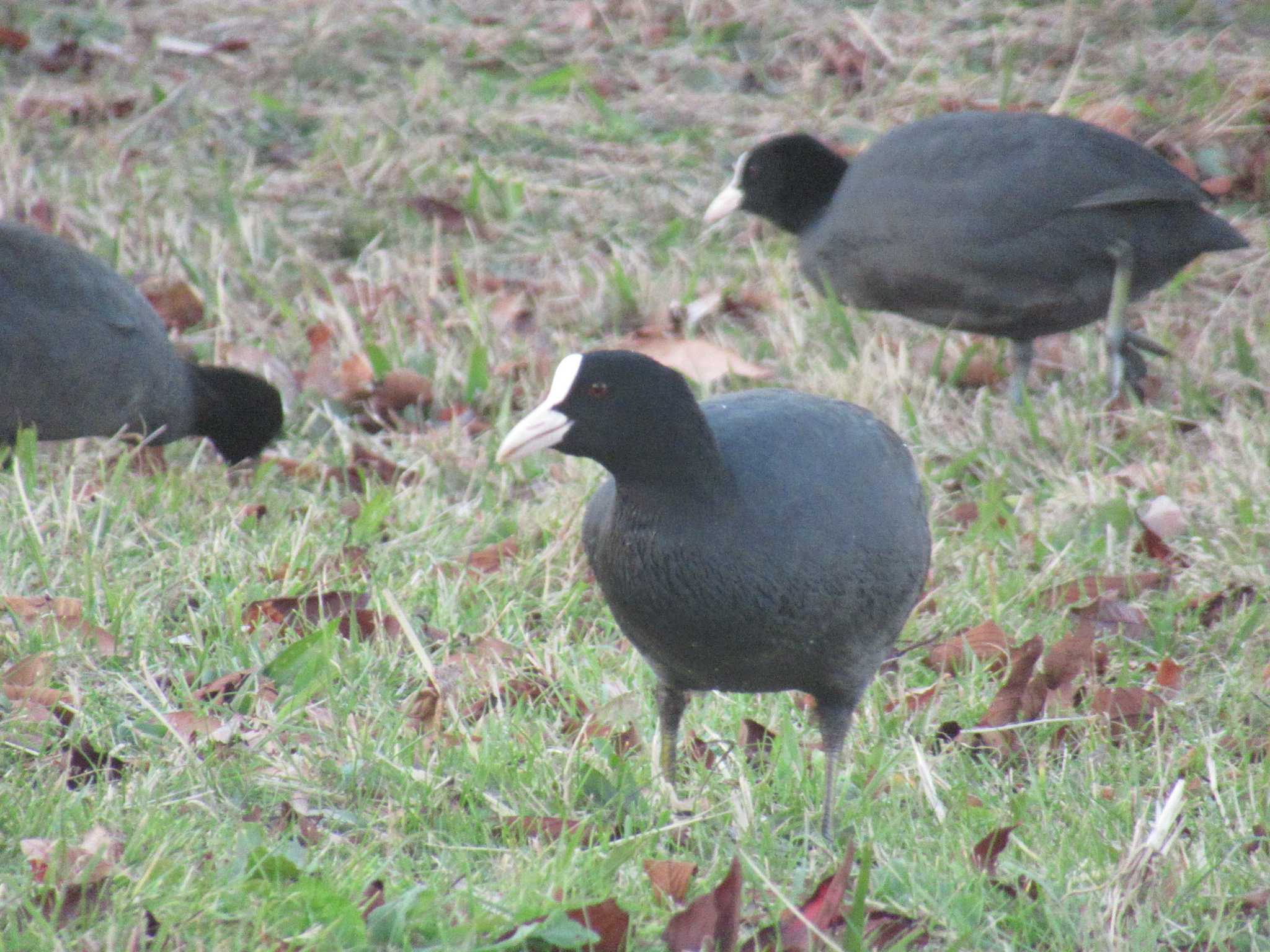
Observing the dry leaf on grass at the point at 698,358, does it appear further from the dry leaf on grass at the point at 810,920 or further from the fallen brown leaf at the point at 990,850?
the dry leaf on grass at the point at 810,920

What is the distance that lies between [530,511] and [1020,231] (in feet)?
6.52

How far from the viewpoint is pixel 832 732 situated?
2.88 meters

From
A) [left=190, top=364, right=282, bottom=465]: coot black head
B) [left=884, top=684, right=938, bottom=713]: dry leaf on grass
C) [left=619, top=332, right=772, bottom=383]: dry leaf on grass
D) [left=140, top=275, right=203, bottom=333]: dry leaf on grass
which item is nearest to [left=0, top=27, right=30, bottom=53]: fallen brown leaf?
[left=140, top=275, right=203, bottom=333]: dry leaf on grass

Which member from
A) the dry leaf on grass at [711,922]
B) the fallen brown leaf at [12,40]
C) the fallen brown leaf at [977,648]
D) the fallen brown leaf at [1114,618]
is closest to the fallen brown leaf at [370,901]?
the dry leaf on grass at [711,922]

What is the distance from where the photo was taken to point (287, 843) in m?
2.50

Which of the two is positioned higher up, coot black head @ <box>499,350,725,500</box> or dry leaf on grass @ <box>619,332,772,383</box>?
coot black head @ <box>499,350,725,500</box>

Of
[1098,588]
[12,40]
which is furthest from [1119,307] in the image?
[12,40]

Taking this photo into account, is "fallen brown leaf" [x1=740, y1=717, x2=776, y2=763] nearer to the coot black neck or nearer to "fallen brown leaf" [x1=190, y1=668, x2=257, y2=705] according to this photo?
the coot black neck

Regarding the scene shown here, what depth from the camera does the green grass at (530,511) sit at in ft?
8.28

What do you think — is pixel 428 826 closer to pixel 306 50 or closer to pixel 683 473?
pixel 683 473

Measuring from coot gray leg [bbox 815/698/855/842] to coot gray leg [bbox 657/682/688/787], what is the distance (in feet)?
0.81

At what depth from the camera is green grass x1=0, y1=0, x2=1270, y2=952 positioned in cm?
252

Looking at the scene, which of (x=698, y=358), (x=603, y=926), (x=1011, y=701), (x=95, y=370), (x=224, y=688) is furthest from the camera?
(x=698, y=358)

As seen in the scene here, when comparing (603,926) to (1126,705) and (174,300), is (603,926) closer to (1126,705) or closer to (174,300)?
(1126,705)
